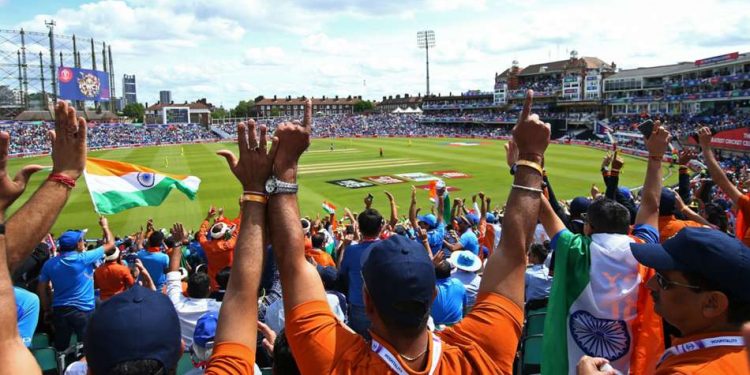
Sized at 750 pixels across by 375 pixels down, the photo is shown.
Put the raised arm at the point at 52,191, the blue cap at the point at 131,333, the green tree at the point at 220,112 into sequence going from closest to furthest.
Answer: the blue cap at the point at 131,333 < the raised arm at the point at 52,191 < the green tree at the point at 220,112

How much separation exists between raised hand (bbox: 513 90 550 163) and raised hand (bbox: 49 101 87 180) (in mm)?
2401

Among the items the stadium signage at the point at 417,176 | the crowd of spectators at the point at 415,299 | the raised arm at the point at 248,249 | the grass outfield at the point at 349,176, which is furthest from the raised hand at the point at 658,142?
the stadium signage at the point at 417,176

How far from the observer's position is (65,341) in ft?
21.5

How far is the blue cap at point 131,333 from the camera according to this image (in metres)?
1.90

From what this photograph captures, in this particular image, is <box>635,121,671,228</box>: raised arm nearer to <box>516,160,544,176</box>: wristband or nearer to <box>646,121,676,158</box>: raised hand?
<box>646,121,676,158</box>: raised hand

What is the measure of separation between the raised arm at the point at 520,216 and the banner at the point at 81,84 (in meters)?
78.2

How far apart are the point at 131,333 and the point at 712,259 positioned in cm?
→ 252

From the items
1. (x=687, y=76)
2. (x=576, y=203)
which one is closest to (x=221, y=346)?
(x=576, y=203)

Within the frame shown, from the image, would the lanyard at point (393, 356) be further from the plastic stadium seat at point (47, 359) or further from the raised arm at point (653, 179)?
the plastic stadium seat at point (47, 359)

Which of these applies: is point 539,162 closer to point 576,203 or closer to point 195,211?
point 576,203

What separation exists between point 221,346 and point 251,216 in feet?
1.96

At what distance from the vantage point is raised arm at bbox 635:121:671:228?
4.01 meters

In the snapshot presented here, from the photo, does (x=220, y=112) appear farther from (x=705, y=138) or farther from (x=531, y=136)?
(x=531, y=136)

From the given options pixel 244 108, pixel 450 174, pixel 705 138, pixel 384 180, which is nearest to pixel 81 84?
pixel 384 180
